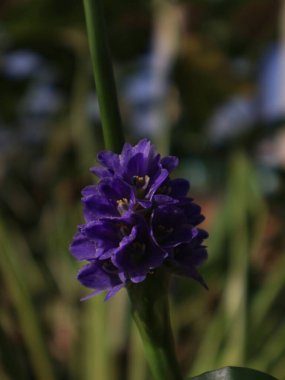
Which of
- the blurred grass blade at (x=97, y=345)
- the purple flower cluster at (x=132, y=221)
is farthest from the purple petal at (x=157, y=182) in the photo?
the blurred grass blade at (x=97, y=345)

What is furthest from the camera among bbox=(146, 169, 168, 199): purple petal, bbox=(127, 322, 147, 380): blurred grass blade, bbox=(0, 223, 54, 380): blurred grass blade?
bbox=(127, 322, 147, 380): blurred grass blade

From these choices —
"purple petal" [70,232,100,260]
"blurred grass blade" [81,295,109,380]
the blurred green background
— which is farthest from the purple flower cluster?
"blurred grass blade" [81,295,109,380]

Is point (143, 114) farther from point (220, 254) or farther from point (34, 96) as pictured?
point (220, 254)

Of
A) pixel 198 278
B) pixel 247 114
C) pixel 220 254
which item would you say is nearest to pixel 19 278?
pixel 220 254

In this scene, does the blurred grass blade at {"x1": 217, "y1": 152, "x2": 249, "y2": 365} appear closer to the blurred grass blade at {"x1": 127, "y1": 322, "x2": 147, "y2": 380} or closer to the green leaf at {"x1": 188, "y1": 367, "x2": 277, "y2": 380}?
the blurred grass blade at {"x1": 127, "y1": 322, "x2": 147, "y2": 380}

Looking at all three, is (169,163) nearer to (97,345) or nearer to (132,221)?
(132,221)

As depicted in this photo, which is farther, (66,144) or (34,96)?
(34,96)

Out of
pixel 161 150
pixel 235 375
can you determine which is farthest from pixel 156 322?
pixel 161 150
